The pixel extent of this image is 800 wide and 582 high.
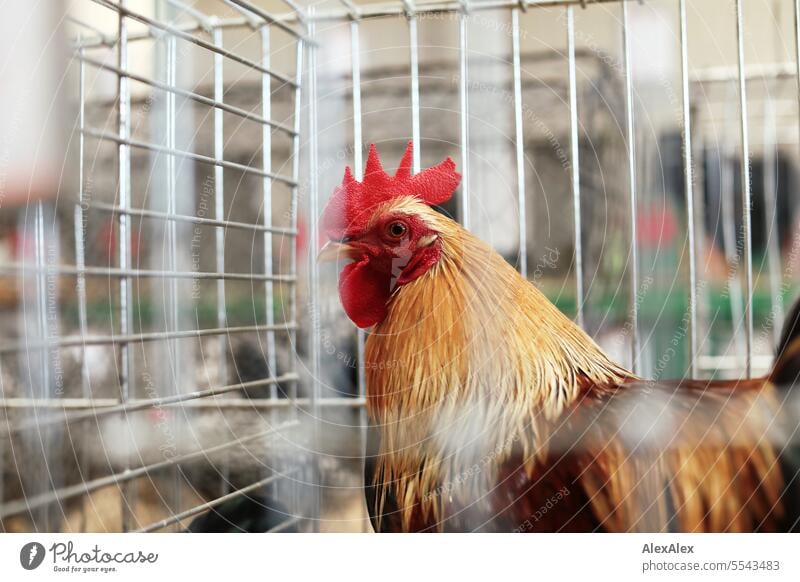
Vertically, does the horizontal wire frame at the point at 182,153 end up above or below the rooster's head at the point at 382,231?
above

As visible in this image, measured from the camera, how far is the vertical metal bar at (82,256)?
2.82ft

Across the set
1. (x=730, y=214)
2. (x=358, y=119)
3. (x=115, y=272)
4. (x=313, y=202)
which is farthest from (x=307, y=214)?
(x=730, y=214)

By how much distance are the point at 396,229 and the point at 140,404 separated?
373 millimetres

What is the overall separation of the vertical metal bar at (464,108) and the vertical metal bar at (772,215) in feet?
1.02

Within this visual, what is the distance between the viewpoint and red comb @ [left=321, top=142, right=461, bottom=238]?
815 mm

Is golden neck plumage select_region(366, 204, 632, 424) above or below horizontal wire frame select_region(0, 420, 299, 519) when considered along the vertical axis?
above

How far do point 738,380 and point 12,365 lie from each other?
805 millimetres

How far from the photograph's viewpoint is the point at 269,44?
0.90 metres

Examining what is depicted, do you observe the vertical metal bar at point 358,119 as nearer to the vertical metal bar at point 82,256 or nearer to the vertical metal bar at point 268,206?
the vertical metal bar at point 268,206

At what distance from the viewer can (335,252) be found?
0.82 metres

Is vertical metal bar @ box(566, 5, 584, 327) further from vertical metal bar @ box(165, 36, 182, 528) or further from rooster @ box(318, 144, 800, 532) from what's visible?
vertical metal bar @ box(165, 36, 182, 528)
